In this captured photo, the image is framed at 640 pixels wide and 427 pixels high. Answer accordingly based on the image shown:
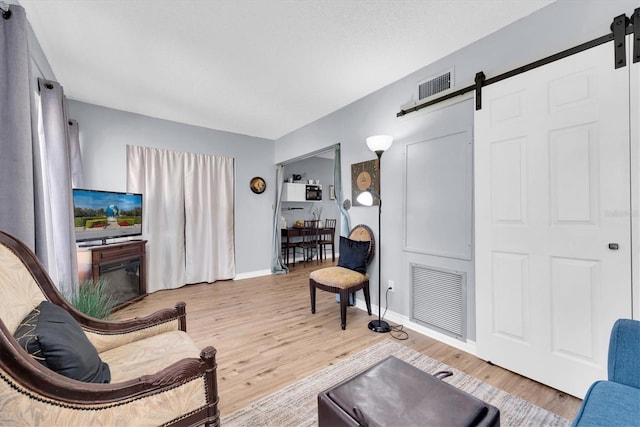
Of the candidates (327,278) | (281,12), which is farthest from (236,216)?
(281,12)

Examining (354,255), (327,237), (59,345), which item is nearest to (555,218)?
(354,255)

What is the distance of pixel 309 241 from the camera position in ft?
21.4

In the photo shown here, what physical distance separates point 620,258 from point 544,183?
58cm

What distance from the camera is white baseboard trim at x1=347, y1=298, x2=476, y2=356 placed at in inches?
88.6

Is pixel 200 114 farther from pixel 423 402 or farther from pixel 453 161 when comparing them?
pixel 423 402

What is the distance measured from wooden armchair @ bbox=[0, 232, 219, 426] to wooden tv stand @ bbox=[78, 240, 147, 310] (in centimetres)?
207

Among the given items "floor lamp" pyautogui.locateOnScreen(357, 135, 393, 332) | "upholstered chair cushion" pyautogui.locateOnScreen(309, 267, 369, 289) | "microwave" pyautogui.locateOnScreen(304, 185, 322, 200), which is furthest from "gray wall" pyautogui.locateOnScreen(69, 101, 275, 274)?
"floor lamp" pyautogui.locateOnScreen(357, 135, 393, 332)

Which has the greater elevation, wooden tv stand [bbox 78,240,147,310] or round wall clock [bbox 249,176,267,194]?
round wall clock [bbox 249,176,267,194]

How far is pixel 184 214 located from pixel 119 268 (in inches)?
50.3

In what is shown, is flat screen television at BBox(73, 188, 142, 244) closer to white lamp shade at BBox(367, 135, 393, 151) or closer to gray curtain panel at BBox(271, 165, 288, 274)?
gray curtain panel at BBox(271, 165, 288, 274)

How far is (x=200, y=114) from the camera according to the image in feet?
12.7

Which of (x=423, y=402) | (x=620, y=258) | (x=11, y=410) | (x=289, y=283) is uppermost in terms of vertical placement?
(x=620, y=258)

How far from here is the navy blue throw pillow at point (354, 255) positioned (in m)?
3.03

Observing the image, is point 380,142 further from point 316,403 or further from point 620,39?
point 316,403
